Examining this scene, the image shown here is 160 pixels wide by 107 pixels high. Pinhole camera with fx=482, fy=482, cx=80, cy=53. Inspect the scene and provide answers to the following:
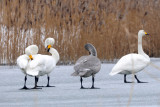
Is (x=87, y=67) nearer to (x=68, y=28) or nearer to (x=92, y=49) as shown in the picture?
(x=92, y=49)

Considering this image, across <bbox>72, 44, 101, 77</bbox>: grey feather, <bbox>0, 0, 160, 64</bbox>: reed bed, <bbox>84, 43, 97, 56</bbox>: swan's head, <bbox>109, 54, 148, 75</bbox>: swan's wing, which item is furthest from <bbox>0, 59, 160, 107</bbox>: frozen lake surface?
<bbox>0, 0, 160, 64</bbox>: reed bed

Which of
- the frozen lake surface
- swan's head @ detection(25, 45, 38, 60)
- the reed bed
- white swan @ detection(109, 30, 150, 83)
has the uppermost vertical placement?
the reed bed

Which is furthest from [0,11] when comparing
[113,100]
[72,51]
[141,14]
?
[113,100]

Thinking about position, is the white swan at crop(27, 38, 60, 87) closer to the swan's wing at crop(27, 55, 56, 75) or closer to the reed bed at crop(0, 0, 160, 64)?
the swan's wing at crop(27, 55, 56, 75)

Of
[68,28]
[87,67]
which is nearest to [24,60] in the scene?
[87,67]

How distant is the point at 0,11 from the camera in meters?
10.7

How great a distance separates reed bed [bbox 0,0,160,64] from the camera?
10.5 m

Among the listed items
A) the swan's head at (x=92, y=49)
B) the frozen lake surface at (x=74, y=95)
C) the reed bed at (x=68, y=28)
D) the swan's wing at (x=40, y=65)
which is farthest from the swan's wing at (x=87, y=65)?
the reed bed at (x=68, y=28)

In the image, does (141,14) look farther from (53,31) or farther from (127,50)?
(53,31)

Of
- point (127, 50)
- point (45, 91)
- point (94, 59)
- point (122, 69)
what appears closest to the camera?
point (45, 91)

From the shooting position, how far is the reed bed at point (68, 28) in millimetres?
10547

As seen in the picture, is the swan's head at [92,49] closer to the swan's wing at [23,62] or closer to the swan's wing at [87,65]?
the swan's wing at [87,65]

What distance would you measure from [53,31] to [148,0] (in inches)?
121

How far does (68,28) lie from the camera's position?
11070mm
